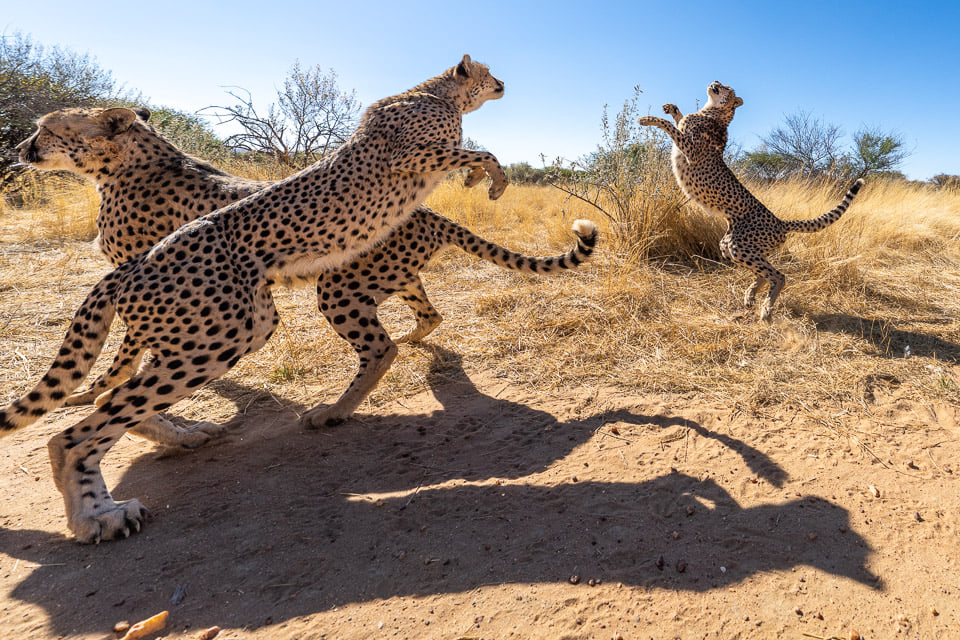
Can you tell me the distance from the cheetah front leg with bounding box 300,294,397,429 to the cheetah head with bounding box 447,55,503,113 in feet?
5.48

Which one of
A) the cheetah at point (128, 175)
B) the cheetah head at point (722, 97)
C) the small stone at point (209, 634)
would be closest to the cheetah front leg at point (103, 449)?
the cheetah at point (128, 175)

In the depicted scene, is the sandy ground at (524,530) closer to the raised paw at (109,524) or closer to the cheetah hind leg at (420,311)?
the raised paw at (109,524)

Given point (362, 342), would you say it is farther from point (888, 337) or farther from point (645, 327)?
point (888, 337)

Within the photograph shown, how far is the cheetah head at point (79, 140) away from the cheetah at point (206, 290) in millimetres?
1019

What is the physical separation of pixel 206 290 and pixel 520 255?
1.74m

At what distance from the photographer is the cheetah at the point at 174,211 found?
2.97m

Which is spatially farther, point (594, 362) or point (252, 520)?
point (594, 362)

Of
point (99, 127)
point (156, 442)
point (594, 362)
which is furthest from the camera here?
point (594, 362)

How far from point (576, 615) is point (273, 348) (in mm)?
3055

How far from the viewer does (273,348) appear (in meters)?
3.98

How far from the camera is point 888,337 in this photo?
12.2 feet

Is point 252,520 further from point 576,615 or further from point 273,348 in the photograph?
point 273,348

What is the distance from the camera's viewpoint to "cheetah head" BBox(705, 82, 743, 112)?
17.1ft

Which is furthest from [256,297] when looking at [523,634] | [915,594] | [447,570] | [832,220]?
[832,220]
